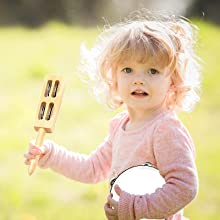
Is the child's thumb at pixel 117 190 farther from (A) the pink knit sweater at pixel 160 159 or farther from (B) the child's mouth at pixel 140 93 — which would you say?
(B) the child's mouth at pixel 140 93

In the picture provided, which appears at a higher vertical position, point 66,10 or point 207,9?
point 66,10

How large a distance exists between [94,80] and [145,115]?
21cm

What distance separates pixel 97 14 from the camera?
4.35 m

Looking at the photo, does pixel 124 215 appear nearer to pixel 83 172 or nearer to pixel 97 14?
pixel 83 172

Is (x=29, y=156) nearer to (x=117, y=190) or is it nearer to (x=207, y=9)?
(x=117, y=190)

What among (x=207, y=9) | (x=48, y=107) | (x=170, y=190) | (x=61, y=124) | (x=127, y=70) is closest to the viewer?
(x=170, y=190)

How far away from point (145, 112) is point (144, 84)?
0.08 m

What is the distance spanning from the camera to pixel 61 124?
11.3ft

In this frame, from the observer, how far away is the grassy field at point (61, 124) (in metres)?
2.85

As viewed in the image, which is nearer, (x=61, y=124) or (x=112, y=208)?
(x=112, y=208)

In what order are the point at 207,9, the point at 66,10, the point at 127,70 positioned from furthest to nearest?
the point at 66,10
the point at 207,9
the point at 127,70

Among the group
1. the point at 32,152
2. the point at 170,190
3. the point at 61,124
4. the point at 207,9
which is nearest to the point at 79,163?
the point at 32,152

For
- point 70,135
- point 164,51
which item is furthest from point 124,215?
point 70,135

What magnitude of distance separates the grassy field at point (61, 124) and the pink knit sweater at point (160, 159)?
98 cm
